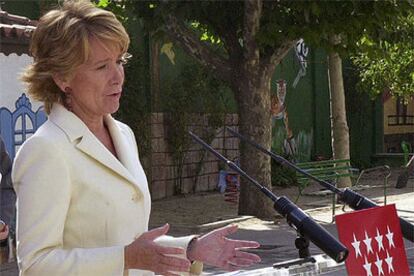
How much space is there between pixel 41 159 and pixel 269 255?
8.37 meters

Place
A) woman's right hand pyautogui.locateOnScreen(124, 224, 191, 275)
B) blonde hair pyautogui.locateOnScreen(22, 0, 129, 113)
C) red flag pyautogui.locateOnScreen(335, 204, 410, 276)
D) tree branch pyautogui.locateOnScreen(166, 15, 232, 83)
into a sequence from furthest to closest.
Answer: tree branch pyautogui.locateOnScreen(166, 15, 232, 83) < red flag pyautogui.locateOnScreen(335, 204, 410, 276) < blonde hair pyautogui.locateOnScreen(22, 0, 129, 113) < woman's right hand pyautogui.locateOnScreen(124, 224, 191, 275)

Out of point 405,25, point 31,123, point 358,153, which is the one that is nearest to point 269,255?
point 31,123

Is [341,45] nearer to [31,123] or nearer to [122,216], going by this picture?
[31,123]

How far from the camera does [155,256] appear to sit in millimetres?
2107

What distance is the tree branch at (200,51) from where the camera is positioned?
1338 cm

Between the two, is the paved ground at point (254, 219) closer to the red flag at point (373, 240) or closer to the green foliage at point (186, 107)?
the green foliage at point (186, 107)

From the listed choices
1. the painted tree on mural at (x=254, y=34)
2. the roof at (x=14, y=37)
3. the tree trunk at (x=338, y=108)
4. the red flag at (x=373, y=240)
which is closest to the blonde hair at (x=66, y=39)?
the red flag at (x=373, y=240)

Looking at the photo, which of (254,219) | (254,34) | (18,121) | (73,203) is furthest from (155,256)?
(254,219)

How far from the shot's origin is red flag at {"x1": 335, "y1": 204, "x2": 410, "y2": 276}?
259 cm

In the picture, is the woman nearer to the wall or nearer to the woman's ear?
the woman's ear

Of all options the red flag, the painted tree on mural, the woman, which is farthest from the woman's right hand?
the painted tree on mural

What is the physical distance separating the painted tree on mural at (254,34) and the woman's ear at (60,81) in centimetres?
978

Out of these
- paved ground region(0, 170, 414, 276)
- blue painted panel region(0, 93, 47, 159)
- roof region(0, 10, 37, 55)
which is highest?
roof region(0, 10, 37, 55)

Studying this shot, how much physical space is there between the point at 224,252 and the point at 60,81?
0.66 meters
